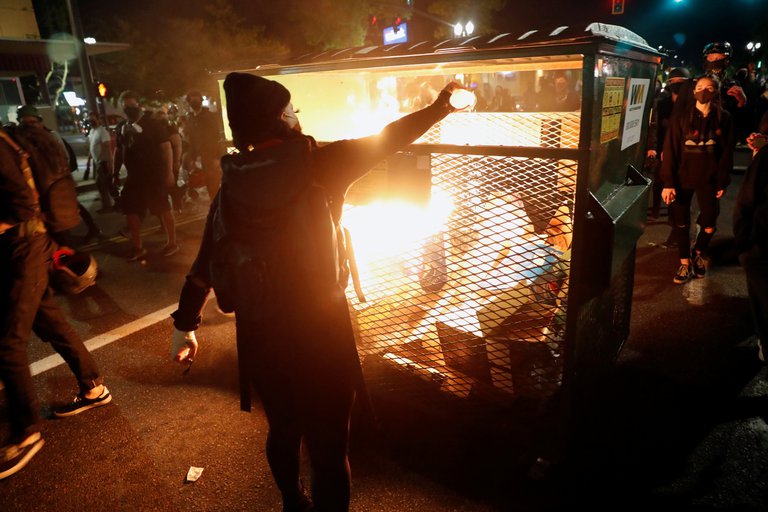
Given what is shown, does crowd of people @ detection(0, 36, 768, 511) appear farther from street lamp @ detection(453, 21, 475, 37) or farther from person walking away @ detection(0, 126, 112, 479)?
street lamp @ detection(453, 21, 475, 37)

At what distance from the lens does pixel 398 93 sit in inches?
146

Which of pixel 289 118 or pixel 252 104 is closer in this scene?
pixel 252 104

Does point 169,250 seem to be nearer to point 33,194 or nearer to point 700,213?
point 33,194

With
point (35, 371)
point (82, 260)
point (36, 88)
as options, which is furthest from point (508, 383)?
point (36, 88)

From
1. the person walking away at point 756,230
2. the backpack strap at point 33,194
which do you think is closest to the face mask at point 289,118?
the backpack strap at point 33,194

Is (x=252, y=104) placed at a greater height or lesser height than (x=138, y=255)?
greater

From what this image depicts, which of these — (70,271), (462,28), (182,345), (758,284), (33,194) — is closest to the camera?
(182,345)

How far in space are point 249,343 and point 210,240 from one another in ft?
1.44

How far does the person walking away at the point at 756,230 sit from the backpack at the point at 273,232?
→ 2.42 m

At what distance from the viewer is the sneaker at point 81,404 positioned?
3173 millimetres

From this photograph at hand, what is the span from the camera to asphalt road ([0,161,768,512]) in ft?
7.82

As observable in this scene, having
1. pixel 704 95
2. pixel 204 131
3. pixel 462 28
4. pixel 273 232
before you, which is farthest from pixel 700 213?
pixel 462 28

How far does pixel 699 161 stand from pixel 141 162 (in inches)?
249

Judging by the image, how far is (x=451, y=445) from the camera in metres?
2.71
